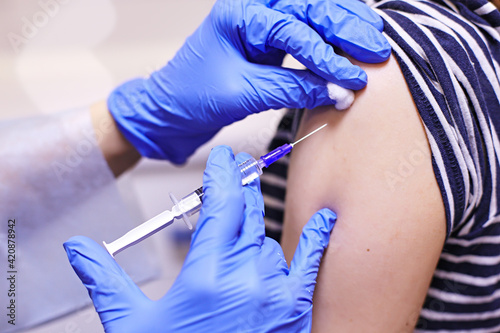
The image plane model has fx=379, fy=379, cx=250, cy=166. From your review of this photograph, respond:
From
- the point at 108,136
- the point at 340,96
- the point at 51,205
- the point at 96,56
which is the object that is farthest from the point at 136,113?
the point at 96,56

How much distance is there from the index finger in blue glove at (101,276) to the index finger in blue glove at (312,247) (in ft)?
0.97

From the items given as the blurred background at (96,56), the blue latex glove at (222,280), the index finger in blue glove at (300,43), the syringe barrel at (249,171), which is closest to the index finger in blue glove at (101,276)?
the blue latex glove at (222,280)

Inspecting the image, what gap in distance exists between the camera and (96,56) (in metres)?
1.73

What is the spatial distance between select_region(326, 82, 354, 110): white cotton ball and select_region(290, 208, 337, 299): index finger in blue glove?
0.20 meters

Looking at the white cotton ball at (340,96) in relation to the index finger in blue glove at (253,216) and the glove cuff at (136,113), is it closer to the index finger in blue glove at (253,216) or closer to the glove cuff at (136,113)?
the index finger in blue glove at (253,216)

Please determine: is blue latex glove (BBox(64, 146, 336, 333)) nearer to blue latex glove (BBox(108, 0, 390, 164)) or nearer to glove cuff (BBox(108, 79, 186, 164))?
blue latex glove (BBox(108, 0, 390, 164))

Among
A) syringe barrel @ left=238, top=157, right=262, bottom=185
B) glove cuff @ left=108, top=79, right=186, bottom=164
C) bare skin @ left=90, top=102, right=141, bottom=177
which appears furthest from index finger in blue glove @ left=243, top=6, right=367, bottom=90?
bare skin @ left=90, top=102, right=141, bottom=177

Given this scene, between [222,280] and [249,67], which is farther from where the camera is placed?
[249,67]

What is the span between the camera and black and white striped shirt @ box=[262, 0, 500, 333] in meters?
0.65

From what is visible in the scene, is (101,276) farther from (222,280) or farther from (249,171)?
(249,171)

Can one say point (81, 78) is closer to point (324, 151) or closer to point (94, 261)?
point (94, 261)

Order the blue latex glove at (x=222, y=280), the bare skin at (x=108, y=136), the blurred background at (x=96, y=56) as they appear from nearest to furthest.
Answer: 1. the blue latex glove at (x=222, y=280)
2. the bare skin at (x=108, y=136)
3. the blurred background at (x=96, y=56)

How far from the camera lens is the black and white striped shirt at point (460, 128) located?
65 cm

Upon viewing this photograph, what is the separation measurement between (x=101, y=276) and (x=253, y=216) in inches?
11.7
